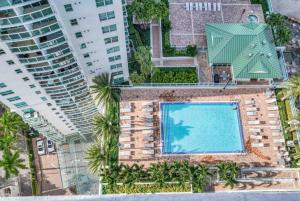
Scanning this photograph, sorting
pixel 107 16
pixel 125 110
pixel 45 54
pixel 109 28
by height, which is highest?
pixel 107 16

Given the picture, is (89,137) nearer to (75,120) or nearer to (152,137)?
(75,120)

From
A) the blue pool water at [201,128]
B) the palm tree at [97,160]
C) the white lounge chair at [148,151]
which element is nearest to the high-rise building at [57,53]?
the palm tree at [97,160]

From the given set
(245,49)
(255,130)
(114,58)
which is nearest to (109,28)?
(114,58)

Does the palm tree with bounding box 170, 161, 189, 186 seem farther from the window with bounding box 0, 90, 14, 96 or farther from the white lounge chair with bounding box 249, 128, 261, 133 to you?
the window with bounding box 0, 90, 14, 96

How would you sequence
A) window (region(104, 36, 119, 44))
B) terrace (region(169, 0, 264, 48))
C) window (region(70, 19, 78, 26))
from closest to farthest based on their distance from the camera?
window (region(70, 19, 78, 26))
window (region(104, 36, 119, 44))
terrace (region(169, 0, 264, 48))

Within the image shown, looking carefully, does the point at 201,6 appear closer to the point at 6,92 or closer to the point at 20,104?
the point at 20,104

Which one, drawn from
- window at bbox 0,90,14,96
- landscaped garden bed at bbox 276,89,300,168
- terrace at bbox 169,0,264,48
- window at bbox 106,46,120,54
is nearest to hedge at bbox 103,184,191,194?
landscaped garden bed at bbox 276,89,300,168
